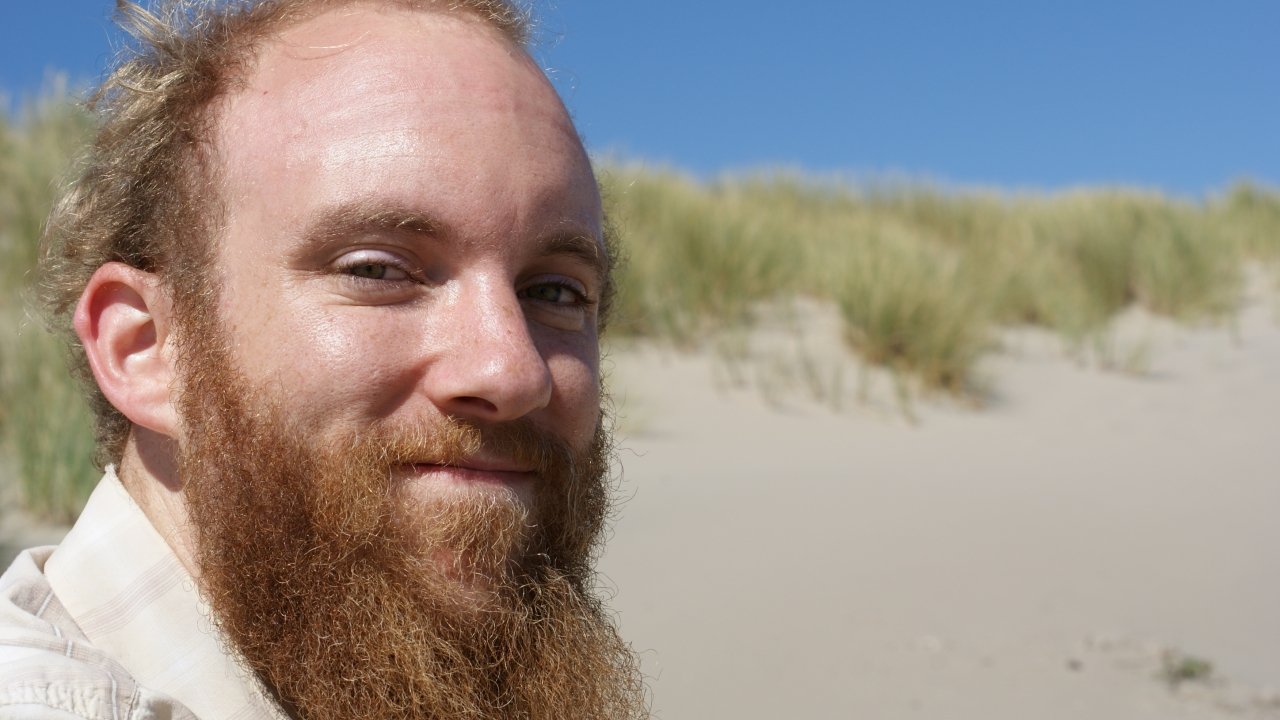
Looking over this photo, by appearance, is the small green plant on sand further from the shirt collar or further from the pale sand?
the shirt collar

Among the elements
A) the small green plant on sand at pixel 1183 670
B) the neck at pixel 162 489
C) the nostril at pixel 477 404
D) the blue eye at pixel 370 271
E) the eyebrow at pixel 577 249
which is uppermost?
the eyebrow at pixel 577 249

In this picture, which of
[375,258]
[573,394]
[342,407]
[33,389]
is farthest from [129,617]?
[33,389]

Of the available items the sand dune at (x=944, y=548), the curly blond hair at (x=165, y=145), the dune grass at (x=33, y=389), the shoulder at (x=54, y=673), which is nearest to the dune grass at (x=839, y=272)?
the dune grass at (x=33, y=389)

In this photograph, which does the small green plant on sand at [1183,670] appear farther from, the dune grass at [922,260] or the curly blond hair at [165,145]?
the curly blond hair at [165,145]

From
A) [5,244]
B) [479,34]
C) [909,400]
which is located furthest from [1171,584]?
[5,244]

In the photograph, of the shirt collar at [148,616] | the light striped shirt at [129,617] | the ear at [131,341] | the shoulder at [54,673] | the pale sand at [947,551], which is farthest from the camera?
the pale sand at [947,551]

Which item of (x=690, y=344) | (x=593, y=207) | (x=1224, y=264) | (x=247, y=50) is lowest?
(x=593, y=207)

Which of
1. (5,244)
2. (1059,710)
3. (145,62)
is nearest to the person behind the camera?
(145,62)

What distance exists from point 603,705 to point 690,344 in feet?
22.5

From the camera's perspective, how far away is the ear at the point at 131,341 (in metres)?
1.68

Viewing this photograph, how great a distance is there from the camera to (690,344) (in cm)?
866

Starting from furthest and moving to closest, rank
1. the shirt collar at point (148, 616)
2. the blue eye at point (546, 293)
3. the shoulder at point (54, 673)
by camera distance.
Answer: the blue eye at point (546, 293) < the shirt collar at point (148, 616) < the shoulder at point (54, 673)

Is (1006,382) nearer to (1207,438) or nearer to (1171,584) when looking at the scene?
(1207,438)

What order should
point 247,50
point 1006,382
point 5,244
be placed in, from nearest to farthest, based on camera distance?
point 247,50 < point 5,244 < point 1006,382
